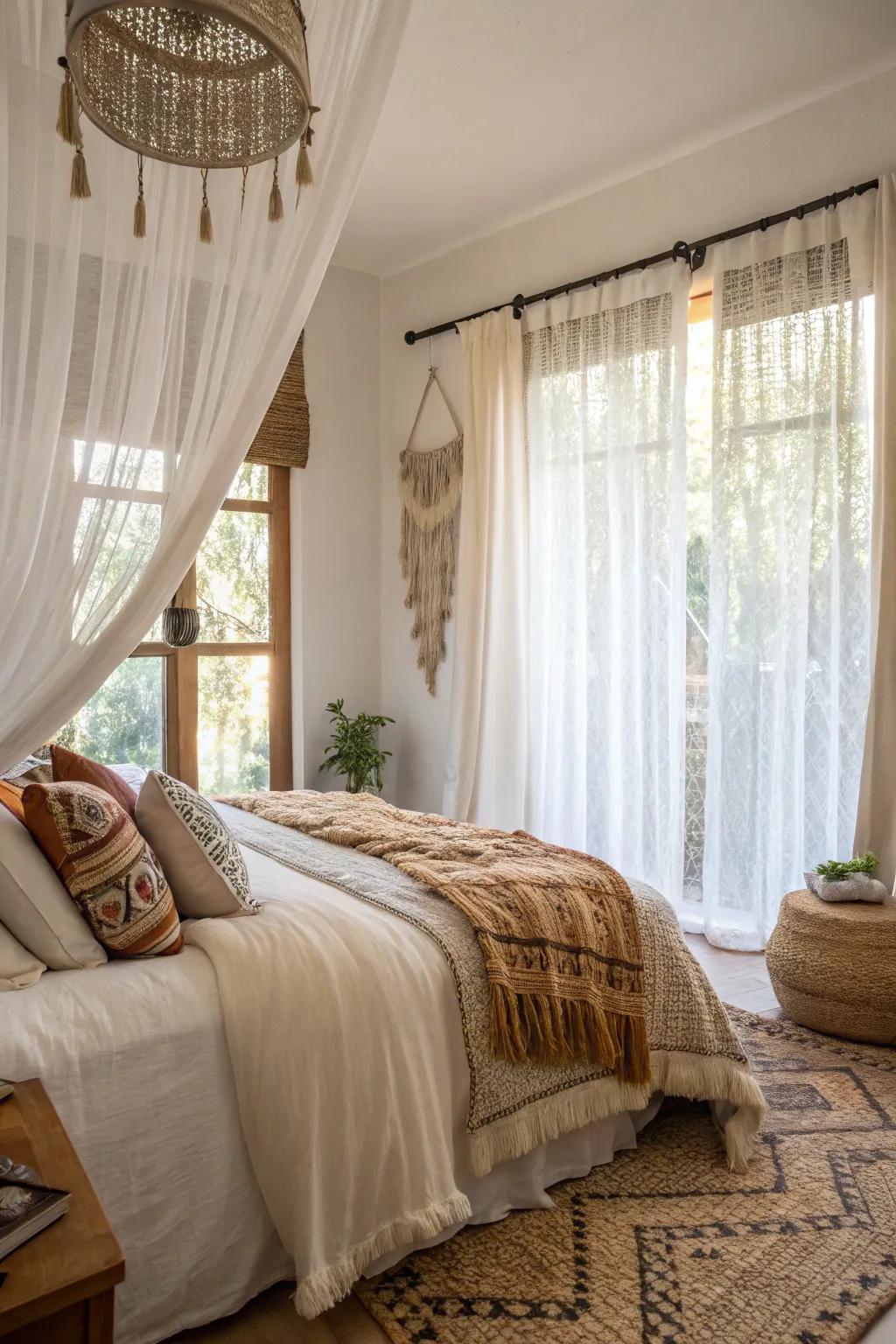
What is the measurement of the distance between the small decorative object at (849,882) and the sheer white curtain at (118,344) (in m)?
2.21

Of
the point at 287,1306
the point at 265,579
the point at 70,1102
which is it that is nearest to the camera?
the point at 70,1102

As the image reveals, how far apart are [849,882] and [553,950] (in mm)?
1384

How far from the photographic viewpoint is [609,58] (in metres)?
3.25

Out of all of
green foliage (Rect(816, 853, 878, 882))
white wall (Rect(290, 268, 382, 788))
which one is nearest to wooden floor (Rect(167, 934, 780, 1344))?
green foliage (Rect(816, 853, 878, 882))

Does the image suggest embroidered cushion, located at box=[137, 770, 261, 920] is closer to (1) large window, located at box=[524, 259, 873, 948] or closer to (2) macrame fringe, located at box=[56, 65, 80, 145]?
(2) macrame fringe, located at box=[56, 65, 80, 145]

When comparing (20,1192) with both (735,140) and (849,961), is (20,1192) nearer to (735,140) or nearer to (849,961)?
(849,961)

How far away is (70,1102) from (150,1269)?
31 centimetres

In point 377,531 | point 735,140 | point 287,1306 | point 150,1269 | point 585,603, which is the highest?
point 735,140

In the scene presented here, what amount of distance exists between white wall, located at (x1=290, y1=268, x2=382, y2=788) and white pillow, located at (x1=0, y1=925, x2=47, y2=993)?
128 inches

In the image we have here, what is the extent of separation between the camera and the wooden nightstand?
94 centimetres

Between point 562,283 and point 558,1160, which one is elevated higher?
point 562,283

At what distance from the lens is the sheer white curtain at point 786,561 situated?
10.9 ft

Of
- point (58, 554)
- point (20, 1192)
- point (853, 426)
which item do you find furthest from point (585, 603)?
Result: point (20, 1192)

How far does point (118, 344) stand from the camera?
158cm
